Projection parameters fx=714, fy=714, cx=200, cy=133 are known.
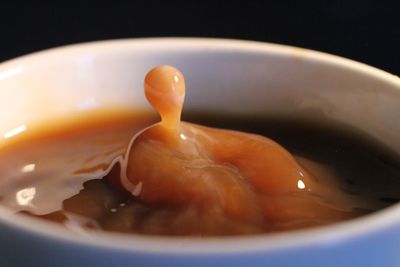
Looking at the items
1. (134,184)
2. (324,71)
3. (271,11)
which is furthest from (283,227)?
(271,11)

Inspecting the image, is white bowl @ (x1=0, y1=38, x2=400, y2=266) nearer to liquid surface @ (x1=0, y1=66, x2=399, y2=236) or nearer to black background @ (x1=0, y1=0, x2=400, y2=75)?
liquid surface @ (x1=0, y1=66, x2=399, y2=236)

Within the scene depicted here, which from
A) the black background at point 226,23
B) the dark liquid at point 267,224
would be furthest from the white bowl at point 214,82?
the black background at point 226,23

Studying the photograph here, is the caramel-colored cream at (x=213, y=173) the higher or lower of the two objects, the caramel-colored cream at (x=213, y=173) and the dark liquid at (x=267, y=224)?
the higher

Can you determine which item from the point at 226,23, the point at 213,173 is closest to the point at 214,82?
the point at 213,173

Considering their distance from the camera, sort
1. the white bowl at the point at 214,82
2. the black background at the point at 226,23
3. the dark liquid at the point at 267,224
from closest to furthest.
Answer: the dark liquid at the point at 267,224, the white bowl at the point at 214,82, the black background at the point at 226,23

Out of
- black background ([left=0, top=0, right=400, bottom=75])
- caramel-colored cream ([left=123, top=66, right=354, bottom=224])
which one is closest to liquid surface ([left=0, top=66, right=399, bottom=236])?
caramel-colored cream ([left=123, top=66, right=354, bottom=224])

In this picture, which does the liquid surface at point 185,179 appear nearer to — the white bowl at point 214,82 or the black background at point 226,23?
the white bowl at point 214,82
